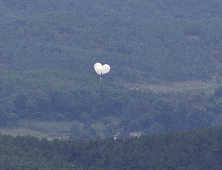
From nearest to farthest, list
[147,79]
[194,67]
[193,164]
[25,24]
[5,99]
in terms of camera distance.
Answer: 1. [193,164]
2. [5,99]
3. [147,79]
4. [194,67]
5. [25,24]

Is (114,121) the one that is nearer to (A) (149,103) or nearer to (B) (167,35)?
(A) (149,103)

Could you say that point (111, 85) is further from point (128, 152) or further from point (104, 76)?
point (128, 152)

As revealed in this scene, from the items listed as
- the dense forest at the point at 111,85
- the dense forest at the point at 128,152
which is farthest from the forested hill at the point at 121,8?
the dense forest at the point at 128,152

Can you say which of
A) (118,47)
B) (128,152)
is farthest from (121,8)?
(128,152)

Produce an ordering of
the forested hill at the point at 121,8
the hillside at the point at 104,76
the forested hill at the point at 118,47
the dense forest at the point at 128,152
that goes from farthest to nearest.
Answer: the forested hill at the point at 121,8
the forested hill at the point at 118,47
the hillside at the point at 104,76
the dense forest at the point at 128,152

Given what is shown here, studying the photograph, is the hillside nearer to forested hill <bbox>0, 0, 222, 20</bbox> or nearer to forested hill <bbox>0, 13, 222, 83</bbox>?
forested hill <bbox>0, 13, 222, 83</bbox>

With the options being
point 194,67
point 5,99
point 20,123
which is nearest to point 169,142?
point 20,123

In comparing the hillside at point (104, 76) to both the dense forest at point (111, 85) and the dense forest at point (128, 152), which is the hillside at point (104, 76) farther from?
the dense forest at point (128, 152)
